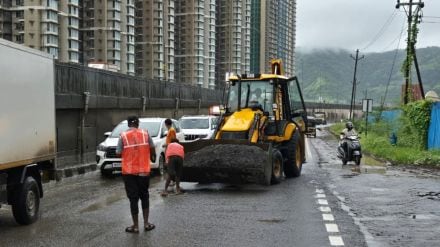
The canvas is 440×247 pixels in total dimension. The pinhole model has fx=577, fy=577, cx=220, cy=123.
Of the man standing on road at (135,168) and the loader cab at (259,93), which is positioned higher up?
the loader cab at (259,93)

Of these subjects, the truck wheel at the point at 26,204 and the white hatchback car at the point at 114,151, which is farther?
the white hatchback car at the point at 114,151

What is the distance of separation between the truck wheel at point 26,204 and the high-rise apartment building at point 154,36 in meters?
89.3

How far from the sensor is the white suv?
25.7 meters

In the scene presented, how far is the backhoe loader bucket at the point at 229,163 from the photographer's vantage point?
1345 cm

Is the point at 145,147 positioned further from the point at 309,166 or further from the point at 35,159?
the point at 309,166

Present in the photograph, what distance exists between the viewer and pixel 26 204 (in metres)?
9.25

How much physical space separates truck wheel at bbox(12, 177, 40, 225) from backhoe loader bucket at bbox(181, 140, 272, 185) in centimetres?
485

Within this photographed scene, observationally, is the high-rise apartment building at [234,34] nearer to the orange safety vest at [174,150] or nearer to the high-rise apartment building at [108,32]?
the high-rise apartment building at [108,32]

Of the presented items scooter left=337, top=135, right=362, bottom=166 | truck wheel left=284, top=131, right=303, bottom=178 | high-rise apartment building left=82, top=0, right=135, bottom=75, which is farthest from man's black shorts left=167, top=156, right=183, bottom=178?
high-rise apartment building left=82, top=0, right=135, bottom=75

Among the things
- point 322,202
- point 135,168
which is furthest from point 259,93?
point 135,168

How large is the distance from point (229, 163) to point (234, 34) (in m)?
92.0

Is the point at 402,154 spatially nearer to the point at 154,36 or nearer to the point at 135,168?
the point at 135,168

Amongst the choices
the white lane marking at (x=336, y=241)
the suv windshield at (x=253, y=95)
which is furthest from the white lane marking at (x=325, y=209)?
the suv windshield at (x=253, y=95)

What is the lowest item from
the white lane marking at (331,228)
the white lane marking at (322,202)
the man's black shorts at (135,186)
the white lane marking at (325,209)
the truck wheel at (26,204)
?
the white lane marking at (322,202)
